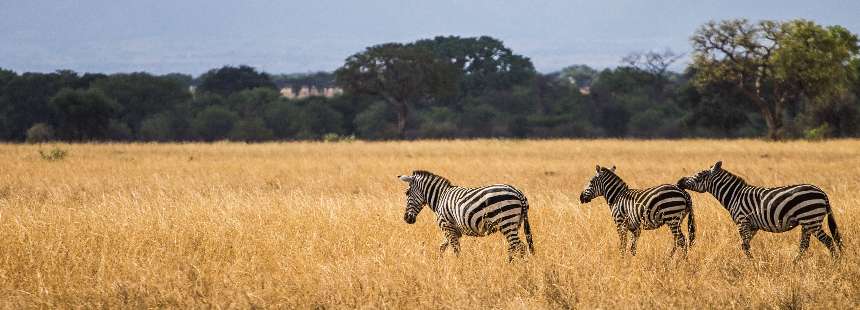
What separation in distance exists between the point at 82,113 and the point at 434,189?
5669cm

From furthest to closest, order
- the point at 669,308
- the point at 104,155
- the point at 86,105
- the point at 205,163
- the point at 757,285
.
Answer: the point at 86,105, the point at 104,155, the point at 205,163, the point at 757,285, the point at 669,308

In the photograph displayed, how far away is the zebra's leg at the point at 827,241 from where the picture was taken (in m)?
9.61

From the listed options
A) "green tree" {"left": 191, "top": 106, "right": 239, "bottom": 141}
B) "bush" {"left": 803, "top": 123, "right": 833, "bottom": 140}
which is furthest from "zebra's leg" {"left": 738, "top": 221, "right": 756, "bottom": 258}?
"green tree" {"left": 191, "top": 106, "right": 239, "bottom": 141}

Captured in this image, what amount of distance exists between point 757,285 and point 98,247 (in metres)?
7.52

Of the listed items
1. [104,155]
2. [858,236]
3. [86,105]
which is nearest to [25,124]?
[86,105]

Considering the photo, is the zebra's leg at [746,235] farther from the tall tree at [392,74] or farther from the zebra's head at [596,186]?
the tall tree at [392,74]

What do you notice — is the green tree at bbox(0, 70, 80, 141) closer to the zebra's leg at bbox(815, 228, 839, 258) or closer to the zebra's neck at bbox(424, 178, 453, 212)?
the zebra's neck at bbox(424, 178, 453, 212)

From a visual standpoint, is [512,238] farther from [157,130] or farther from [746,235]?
[157,130]

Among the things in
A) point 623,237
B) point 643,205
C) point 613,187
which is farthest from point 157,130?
point 643,205

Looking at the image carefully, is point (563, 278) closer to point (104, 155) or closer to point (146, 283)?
point (146, 283)

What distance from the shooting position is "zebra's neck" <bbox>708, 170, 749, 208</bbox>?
9906mm

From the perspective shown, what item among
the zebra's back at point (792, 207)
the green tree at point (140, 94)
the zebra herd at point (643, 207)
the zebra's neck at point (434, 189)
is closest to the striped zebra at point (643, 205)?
the zebra herd at point (643, 207)

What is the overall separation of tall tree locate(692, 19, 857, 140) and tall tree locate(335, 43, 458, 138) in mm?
24781

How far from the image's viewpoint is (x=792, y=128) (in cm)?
5388
